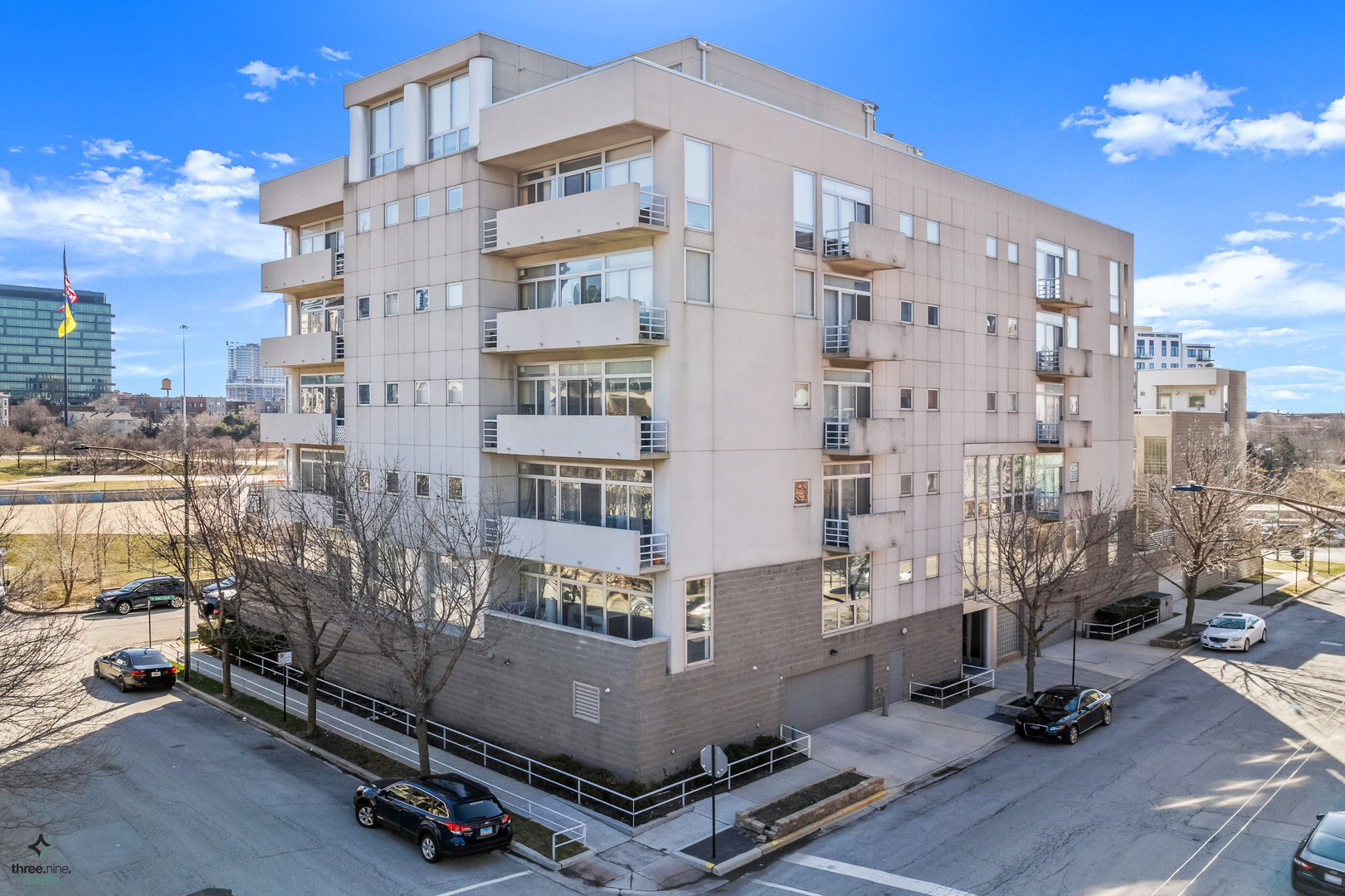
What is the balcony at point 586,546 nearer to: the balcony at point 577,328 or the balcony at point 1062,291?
the balcony at point 577,328

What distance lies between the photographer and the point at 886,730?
25906 millimetres

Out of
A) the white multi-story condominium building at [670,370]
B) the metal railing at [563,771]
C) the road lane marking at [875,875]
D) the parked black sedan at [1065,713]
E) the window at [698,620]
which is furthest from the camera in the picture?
the parked black sedan at [1065,713]

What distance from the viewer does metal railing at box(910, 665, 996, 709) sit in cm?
2864

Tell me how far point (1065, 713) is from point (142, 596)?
42.2 metres

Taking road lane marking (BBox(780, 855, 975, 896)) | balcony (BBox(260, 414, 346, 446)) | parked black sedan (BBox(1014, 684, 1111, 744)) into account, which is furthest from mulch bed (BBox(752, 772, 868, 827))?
balcony (BBox(260, 414, 346, 446))

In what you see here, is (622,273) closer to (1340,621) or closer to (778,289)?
(778,289)

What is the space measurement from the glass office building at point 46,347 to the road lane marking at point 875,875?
195608 mm

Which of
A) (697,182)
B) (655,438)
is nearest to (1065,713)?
(655,438)

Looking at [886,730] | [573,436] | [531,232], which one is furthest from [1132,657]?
[531,232]

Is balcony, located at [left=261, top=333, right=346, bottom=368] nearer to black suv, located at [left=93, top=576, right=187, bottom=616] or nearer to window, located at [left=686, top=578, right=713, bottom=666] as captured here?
black suv, located at [left=93, top=576, right=187, bottom=616]

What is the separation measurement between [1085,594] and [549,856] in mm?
27858

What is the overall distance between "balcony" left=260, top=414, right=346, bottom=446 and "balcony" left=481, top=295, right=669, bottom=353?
9697 millimetres

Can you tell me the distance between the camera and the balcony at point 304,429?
3172 cm

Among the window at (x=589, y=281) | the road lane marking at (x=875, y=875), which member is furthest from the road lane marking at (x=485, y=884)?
the window at (x=589, y=281)
